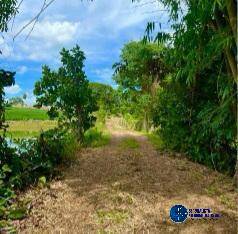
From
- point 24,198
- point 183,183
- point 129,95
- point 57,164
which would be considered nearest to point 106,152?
point 57,164

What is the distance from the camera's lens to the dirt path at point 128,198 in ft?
20.9

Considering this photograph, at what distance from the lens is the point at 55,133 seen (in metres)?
11.1

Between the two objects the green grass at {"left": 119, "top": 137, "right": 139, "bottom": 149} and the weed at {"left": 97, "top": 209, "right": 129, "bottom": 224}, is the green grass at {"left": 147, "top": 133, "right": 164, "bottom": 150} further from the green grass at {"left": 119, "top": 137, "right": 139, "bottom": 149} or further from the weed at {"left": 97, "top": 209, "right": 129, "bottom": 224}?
the weed at {"left": 97, "top": 209, "right": 129, "bottom": 224}

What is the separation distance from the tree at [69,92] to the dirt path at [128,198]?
4.42 meters

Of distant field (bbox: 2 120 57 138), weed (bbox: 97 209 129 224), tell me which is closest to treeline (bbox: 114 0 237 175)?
weed (bbox: 97 209 129 224)

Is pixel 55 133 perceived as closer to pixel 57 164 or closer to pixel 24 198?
pixel 57 164

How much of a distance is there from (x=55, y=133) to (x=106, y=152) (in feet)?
6.39

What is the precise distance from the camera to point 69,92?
14523 millimetres

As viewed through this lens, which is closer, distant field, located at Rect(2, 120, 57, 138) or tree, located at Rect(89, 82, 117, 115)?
distant field, located at Rect(2, 120, 57, 138)

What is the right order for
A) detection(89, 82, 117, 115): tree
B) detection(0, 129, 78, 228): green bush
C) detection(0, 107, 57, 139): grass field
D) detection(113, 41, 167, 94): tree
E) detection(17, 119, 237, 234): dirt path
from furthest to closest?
detection(89, 82, 117, 115): tree, detection(0, 107, 57, 139): grass field, detection(113, 41, 167, 94): tree, detection(0, 129, 78, 228): green bush, detection(17, 119, 237, 234): dirt path

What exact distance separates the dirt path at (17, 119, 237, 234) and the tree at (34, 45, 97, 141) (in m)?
4.42

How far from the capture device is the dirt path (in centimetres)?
636

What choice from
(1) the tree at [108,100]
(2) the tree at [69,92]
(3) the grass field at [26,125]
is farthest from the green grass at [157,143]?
(1) the tree at [108,100]

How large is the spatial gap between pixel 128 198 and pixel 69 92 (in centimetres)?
756
